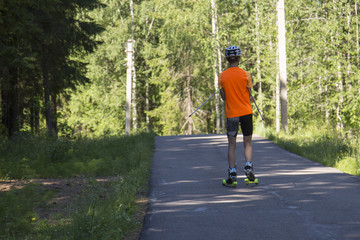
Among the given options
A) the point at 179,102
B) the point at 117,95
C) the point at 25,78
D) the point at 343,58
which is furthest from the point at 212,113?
the point at 25,78

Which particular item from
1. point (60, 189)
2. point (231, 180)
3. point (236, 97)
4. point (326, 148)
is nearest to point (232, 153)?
point (231, 180)

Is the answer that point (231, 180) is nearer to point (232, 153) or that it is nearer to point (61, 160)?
point (232, 153)

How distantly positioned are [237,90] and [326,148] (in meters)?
5.11

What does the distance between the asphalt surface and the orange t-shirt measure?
1.15 meters

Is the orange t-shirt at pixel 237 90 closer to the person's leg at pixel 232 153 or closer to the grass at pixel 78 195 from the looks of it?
the person's leg at pixel 232 153

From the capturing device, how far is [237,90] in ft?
25.7

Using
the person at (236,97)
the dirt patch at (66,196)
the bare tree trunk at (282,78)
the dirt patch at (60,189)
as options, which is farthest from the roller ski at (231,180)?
the bare tree trunk at (282,78)

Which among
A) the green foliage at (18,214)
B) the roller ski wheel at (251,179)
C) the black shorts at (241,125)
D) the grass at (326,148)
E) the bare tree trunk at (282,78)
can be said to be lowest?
the green foliage at (18,214)

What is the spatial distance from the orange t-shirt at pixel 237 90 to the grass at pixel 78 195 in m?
1.81

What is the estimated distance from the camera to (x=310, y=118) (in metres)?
29.6

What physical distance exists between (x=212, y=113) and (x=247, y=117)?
1613 inches

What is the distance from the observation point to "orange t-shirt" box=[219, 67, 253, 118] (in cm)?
783

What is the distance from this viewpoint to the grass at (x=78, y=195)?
503 centimetres

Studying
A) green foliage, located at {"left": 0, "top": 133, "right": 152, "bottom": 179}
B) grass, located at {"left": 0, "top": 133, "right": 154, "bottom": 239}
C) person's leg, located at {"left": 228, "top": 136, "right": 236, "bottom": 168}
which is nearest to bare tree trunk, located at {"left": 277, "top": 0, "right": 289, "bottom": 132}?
grass, located at {"left": 0, "top": 133, "right": 154, "bottom": 239}
